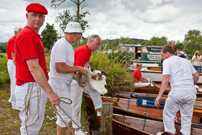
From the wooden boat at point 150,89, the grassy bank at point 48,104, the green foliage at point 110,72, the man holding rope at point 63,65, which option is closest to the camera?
the man holding rope at point 63,65

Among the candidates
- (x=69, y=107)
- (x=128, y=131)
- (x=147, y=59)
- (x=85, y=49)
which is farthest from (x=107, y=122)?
(x=147, y=59)

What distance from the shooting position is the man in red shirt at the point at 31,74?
6.26 ft

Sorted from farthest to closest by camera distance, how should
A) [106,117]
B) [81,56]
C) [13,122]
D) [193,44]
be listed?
[193,44] → [13,122] → [81,56] → [106,117]

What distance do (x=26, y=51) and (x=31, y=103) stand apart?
58cm

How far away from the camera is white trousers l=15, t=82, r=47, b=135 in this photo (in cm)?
205

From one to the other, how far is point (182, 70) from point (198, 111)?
4.70ft

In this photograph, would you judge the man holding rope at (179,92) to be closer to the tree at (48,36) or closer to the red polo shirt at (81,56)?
the red polo shirt at (81,56)

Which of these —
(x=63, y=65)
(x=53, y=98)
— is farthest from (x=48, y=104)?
(x=53, y=98)

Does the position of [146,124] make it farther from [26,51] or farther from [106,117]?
[26,51]

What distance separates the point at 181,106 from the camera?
11.7ft

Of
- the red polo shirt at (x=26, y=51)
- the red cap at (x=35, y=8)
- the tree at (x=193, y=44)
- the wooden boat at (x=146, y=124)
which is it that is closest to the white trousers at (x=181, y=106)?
the wooden boat at (x=146, y=124)

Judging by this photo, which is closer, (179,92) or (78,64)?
(179,92)

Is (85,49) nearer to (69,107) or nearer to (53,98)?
(69,107)

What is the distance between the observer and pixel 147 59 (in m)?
16.0
